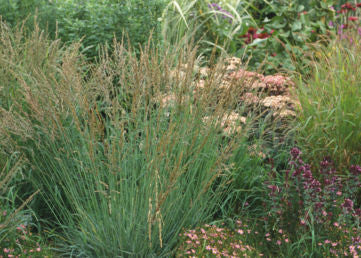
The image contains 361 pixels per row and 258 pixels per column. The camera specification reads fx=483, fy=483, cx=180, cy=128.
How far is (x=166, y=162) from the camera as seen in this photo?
2965 millimetres

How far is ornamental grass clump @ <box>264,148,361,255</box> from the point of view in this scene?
3330 millimetres

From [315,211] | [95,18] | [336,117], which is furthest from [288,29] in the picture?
[315,211]

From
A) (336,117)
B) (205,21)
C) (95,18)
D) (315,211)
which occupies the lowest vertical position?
(315,211)

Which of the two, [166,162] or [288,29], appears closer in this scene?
[166,162]

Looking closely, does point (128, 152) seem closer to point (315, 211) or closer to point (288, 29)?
point (315, 211)

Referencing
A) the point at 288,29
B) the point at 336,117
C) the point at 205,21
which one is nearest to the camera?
the point at 336,117

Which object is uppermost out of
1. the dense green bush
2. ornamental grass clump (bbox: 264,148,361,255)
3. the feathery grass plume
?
the dense green bush

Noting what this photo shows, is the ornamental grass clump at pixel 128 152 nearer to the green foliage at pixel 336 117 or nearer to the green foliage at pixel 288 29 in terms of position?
the green foliage at pixel 336 117

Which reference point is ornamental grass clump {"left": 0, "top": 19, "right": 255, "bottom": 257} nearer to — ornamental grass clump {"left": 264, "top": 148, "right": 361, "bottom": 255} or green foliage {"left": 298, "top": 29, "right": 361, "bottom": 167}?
ornamental grass clump {"left": 264, "top": 148, "right": 361, "bottom": 255}

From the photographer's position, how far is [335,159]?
4098 millimetres

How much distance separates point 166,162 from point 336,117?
174 cm

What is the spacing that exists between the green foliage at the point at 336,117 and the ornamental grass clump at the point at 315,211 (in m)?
0.41

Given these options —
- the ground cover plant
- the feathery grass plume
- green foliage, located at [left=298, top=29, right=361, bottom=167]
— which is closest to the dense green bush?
the feathery grass plume

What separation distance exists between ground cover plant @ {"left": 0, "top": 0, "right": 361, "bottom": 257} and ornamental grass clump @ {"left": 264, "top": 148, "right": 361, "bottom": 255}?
0.01 m
